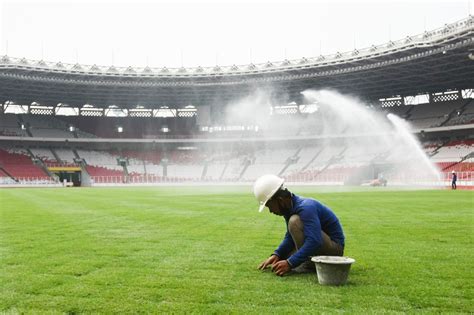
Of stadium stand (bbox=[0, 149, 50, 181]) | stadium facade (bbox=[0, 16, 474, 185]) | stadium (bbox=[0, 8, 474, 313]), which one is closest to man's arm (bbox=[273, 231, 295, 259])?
stadium (bbox=[0, 8, 474, 313])

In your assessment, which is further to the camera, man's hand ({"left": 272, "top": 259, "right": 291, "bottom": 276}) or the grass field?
man's hand ({"left": 272, "top": 259, "right": 291, "bottom": 276})

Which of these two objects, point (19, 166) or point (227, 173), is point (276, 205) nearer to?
point (227, 173)

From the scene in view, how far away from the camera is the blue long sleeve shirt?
552 cm

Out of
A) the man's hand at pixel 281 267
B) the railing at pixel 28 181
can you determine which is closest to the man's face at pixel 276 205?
the man's hand at pixel 281 267

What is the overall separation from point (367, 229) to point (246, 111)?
62068mm

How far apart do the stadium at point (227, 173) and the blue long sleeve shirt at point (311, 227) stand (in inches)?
14.2

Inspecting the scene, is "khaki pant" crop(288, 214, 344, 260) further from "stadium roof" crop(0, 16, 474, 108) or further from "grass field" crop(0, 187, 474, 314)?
"stadium roof" crop(0, 16, 474, 108)

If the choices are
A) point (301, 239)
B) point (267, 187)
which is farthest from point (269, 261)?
point (267, 187)

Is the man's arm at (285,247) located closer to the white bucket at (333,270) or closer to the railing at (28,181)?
the white bucket at (333,270)

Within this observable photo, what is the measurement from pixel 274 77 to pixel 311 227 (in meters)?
52.9

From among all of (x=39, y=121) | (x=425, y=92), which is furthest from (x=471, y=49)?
(x=39, y=121)

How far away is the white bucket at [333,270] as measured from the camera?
522cm

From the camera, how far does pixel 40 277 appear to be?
580 centimetres

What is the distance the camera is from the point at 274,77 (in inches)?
2250
